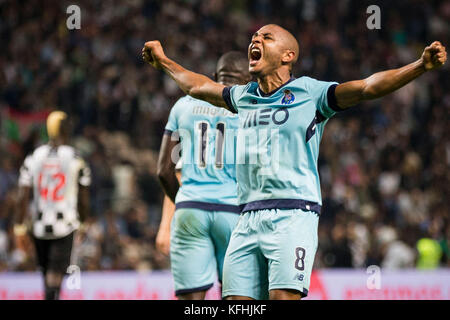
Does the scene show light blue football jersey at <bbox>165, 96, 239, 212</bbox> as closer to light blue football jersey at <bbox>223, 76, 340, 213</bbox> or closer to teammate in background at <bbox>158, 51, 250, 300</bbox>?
teammate in background at <bbox>158, 51, 250, 300</bbox>

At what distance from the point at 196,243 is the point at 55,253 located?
2.59 meters

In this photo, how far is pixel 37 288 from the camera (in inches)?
359

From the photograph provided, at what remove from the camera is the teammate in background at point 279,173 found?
403cm

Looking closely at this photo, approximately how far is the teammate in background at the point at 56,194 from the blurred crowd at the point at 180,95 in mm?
3012

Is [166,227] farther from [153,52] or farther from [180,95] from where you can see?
[180,95]

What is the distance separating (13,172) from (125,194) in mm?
1774

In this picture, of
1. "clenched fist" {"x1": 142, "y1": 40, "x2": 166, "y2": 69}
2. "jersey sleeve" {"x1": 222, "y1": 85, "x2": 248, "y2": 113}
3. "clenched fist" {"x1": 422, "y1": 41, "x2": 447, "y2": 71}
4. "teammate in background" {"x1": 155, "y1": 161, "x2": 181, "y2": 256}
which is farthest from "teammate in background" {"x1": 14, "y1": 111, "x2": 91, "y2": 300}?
"clenched fist" {"x1": 422, "y1": 41, "x2": 447, "y2": 71}

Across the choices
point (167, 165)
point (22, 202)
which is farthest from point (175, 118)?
point (22, 202)

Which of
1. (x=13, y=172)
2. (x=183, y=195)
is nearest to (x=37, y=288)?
(x=13, y=172)

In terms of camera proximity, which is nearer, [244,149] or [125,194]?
[244,149]

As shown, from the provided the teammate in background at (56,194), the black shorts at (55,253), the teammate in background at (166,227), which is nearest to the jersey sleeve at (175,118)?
the teammate in background at (166,227)

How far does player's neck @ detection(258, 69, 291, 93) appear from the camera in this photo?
4.35 meters

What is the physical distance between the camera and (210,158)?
5.43 metres

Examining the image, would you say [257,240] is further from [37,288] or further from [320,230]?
[320,230]
